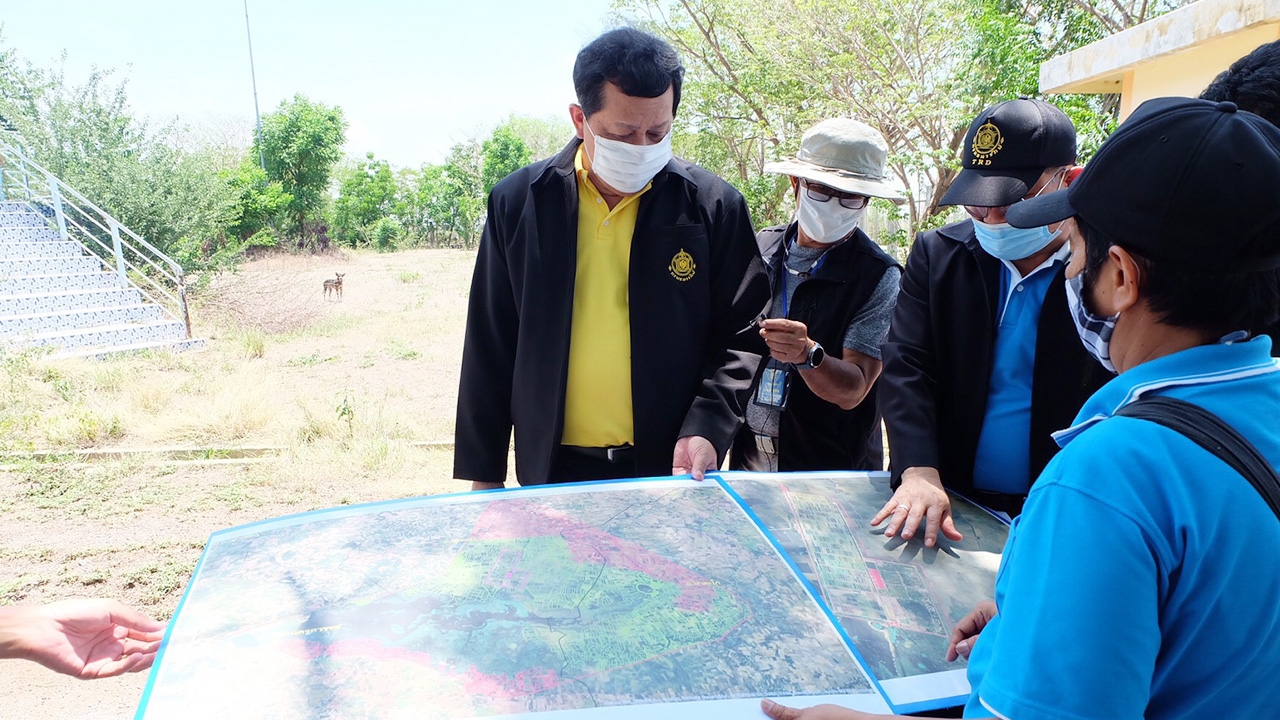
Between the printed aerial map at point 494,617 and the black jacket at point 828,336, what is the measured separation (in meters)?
0.74

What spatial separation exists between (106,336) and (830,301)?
1050 cm

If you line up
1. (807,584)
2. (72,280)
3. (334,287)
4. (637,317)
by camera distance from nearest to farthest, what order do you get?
(807,584) → (637,317) → (72,280) → (334,287)

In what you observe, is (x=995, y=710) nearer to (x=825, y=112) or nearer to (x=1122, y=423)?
(x=1122, y=423)

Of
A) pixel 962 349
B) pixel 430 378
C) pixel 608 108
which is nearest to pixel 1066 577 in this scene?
pixel 962 349

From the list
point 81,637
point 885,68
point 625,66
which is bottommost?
point 81,637

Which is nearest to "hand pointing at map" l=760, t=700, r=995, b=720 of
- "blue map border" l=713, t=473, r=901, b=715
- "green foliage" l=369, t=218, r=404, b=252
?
"blue map border" l=713, t=473, r=901, b=715

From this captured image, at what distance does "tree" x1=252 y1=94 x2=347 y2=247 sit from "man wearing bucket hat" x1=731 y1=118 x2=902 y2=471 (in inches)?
1029

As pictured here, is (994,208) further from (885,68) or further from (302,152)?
(302,152)

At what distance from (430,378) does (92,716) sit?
6174 millimetres

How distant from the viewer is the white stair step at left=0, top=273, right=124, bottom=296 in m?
10.4

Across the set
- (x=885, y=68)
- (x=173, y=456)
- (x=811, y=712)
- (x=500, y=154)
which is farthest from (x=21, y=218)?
(x=500, y=154)

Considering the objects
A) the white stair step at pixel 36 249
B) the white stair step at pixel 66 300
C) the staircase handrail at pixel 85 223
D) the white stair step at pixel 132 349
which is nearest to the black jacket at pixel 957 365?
the white stair step at pixel 132 349

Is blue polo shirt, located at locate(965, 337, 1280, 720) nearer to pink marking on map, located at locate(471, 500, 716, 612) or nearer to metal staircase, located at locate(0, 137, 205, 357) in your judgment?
pink marking on map, located at locate(471, 500, 716, 612)

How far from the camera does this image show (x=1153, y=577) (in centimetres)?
72
